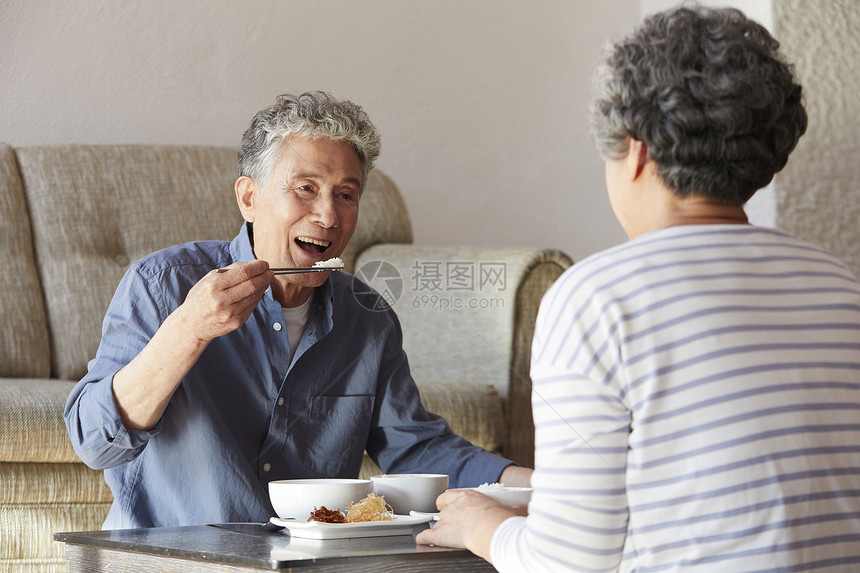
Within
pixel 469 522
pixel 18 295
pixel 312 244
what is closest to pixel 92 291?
pixel 18 295

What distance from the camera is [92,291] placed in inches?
89.0

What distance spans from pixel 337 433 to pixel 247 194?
0.39 m

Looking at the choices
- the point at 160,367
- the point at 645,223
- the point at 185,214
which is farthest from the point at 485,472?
the point at 185,214

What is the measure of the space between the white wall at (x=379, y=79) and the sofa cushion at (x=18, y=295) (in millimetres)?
338

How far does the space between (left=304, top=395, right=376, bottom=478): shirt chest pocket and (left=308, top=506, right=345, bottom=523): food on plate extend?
0.36 meters

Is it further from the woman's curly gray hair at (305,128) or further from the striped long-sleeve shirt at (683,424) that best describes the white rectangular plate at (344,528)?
the woman's curly gray hair at (305,128)

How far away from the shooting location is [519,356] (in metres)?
1.98

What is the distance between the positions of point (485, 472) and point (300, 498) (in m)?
0.33

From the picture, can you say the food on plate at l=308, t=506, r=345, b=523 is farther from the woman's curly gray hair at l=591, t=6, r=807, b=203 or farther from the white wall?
the white wall

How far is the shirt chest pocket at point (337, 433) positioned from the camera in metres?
1.34

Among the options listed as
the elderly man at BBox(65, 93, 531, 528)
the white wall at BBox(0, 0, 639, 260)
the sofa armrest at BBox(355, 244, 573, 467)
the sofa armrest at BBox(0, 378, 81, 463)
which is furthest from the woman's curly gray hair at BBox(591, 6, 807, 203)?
the white wall at BBox(0, 0, 639, 260)

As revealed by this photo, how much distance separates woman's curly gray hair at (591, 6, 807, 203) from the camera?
751 millimetres

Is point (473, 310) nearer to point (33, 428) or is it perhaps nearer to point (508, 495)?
point (508, 495)

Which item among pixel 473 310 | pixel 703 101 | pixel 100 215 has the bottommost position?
pixel 473 310
